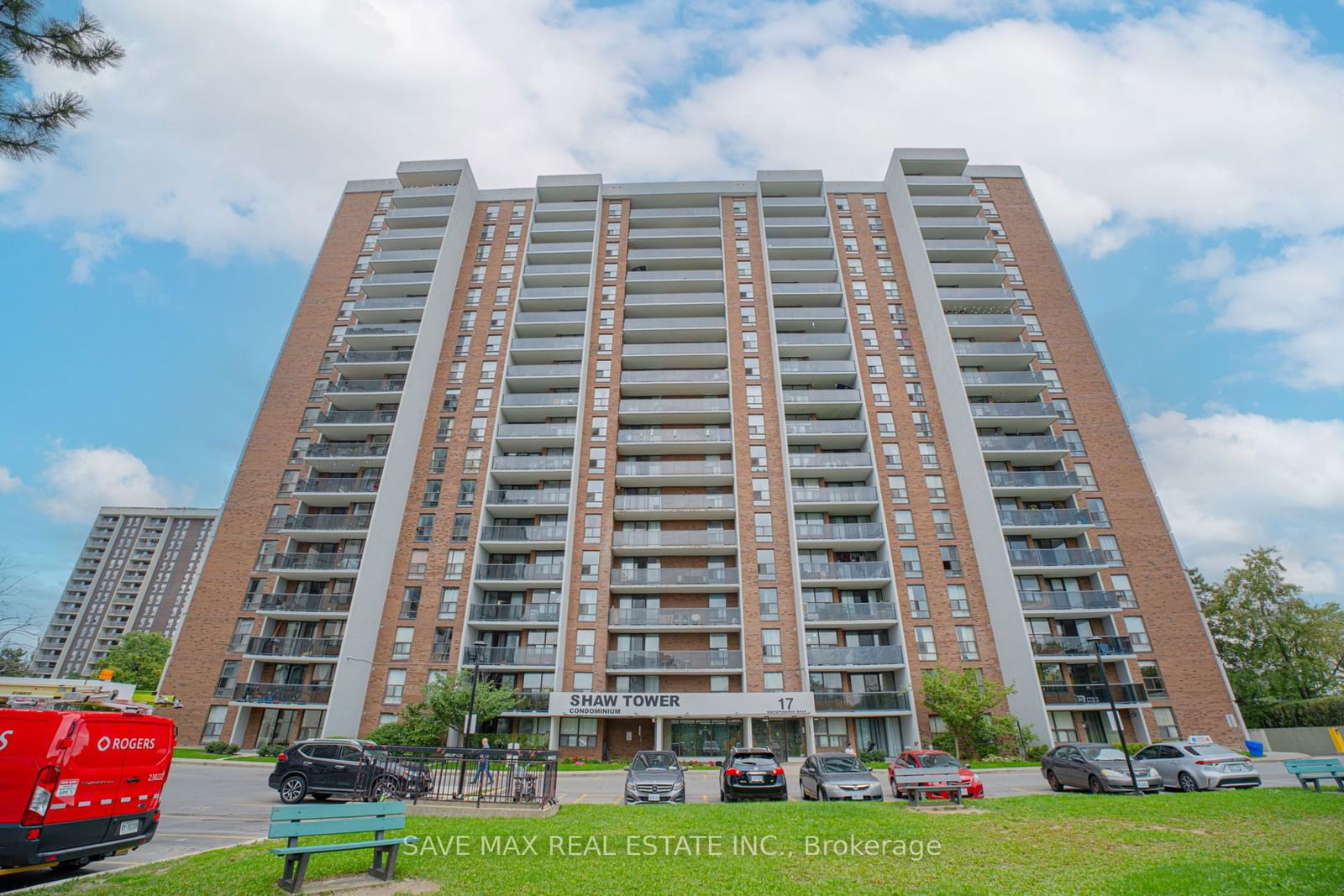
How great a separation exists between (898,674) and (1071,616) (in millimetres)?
10752

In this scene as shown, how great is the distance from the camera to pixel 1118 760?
1702 centimetres

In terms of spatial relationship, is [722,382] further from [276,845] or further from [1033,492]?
[276,845]

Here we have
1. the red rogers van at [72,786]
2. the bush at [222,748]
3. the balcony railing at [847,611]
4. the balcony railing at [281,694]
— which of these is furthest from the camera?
the balcony railing at [847,611]

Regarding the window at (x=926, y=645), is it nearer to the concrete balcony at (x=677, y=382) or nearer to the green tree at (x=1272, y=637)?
the concrete balcony at (x=677, y=382)

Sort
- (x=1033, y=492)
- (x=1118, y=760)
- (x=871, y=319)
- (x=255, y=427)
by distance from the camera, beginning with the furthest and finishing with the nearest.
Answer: (x=871, y=319) < (x=255, y=427) < (x=1033, y=492) < (x=1118, y=760)

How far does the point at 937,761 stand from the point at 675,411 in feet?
92.8

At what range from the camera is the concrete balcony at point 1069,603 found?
3462 cm

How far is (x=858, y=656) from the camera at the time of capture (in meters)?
34.4

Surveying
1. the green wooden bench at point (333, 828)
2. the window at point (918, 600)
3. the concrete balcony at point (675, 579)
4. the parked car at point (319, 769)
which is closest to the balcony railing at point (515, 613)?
the concrete balcony at point (675, 579)

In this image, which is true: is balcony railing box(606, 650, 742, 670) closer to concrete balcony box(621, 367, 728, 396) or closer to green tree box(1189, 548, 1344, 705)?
concrete balcony box(621, 367, 728, 396)

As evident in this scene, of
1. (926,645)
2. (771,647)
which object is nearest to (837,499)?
(926,645)

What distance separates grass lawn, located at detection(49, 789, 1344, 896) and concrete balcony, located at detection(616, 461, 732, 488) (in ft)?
89.8

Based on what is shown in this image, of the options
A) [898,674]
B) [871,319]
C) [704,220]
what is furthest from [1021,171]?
[898,674]

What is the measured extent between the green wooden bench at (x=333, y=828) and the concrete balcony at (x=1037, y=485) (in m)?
37.5
